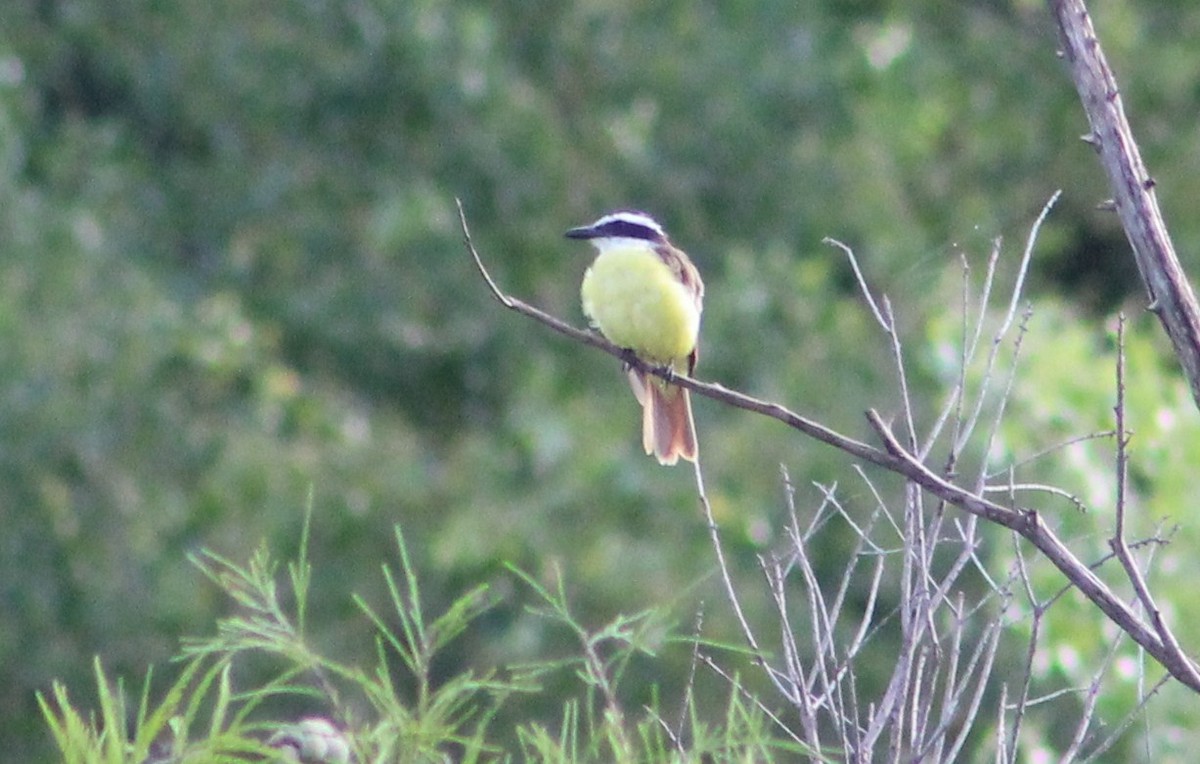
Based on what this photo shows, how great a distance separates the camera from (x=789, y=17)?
12250mm

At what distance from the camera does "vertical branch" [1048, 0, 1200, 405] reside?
8.44 feet

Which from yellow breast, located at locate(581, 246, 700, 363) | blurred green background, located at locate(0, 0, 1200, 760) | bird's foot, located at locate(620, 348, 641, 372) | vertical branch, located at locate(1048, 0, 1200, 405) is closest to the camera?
vertical branch, located at locate(1048, 0, 1200, 405)

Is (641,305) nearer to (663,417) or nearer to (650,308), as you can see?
(650,308)

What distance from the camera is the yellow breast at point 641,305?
188 inches

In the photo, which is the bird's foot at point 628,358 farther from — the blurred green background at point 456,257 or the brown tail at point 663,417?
the blurred green background at point 456,257

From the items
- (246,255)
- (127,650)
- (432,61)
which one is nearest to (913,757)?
(127,650)

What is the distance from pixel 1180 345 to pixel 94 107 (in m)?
10.9

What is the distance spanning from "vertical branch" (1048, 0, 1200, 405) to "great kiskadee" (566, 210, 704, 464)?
2.06m

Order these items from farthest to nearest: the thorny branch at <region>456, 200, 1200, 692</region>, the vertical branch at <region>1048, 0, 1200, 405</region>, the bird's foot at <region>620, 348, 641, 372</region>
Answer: the bird's foot at <region>620, 348, 641, 372</region> < the vertical branch at <region>1048, 0, 1200, 405</region> < the thorny branch at <region>456, 200, 1200, 692</region>

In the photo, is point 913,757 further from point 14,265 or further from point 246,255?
point 246,255

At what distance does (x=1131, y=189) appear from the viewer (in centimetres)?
263

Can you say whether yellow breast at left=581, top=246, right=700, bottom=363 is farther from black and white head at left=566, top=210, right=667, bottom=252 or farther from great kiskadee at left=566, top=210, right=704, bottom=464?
black and white head at left=566, top=210, right=667, bottom=252

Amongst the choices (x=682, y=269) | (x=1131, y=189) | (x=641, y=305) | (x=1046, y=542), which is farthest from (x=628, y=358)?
(x=1046, y=542)

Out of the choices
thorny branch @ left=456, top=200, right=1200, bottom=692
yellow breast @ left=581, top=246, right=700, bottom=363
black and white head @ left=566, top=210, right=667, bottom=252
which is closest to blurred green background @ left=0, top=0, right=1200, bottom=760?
black and white head @ left=566, top=210, right=667, bottom=252
